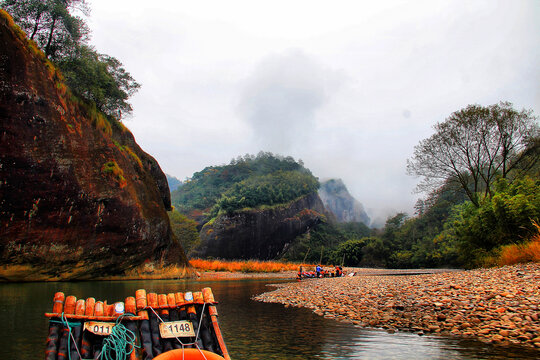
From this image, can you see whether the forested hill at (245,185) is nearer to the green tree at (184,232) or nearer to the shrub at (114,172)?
the green tree at (184,232)

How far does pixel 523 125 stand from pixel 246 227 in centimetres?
5730

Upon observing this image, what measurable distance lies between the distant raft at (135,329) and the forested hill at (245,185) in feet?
227

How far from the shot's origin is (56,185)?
2095 centimetres

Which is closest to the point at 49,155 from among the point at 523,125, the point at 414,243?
the point at 523,125

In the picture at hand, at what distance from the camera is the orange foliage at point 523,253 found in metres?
14.5

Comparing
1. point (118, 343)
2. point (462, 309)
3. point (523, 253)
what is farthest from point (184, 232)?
point (118, 343)

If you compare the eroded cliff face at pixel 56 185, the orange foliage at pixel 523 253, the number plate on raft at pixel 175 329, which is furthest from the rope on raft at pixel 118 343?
the eroded cliff face at pixel 56 185

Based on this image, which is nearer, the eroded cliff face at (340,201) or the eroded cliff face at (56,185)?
the eroded cliff face at (56,185)

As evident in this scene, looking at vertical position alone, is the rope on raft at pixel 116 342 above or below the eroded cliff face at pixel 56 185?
below

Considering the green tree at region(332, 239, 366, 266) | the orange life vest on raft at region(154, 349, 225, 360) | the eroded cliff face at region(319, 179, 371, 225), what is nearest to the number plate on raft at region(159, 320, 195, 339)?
the orange life vest on raft at region(154, 349, 225, 360)

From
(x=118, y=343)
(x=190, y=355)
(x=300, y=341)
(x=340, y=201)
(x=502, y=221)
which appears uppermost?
(x=340, y=201)

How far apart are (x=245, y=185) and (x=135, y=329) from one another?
8709 centimetres

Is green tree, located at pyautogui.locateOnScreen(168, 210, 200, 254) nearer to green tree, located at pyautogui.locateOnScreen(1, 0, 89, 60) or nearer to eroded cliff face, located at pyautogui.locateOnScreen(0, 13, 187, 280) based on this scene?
eroded cliff face, located at pyautogui.locateOnScreen(0, 13, 187, 280)

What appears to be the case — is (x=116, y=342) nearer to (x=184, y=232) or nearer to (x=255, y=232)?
(x=184, y=232)
